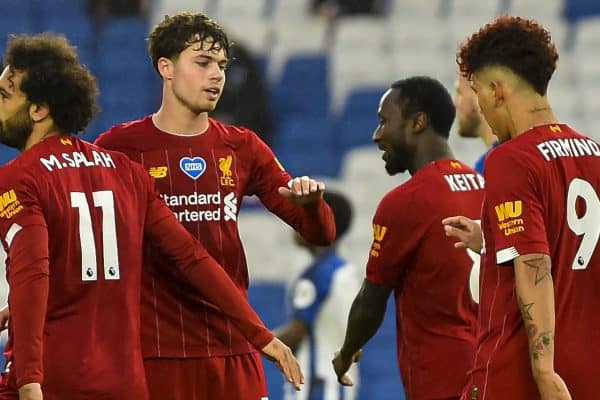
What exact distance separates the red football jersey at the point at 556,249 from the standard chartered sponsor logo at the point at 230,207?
3.97ft

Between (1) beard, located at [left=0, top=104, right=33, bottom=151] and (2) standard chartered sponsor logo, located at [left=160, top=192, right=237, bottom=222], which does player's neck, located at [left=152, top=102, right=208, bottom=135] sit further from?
(1) beard, located at [left=0, top=104, right=33, bottom=151]

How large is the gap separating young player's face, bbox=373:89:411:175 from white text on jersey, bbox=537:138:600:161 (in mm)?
1371

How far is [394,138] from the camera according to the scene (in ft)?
18.7

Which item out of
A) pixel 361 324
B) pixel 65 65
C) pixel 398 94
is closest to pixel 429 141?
pixel 398 94

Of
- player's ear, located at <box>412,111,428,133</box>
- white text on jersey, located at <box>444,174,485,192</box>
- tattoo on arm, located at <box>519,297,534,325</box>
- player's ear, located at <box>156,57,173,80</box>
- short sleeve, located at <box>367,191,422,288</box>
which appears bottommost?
tattoo on arm, located at <box>519,297,534,325</box>

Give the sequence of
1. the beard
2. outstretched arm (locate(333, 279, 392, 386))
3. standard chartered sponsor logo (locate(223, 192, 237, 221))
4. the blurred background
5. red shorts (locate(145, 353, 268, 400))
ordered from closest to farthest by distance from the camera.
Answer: the beard, red shorts (locate(145, 353, 268, 400)), standard chartered sponsor logo (locate(223, 192, 237, 221)), outstretched arm (locate(333, 279, 392, 386)), the blurred background

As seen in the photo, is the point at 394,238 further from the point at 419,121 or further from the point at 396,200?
the point at 419,121

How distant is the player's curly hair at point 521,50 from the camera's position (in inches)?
173

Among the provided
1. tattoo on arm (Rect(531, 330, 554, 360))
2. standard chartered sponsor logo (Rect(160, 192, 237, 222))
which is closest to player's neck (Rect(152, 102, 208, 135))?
standard chartered sponsor logo (Rect(160, 192, 237, 222))

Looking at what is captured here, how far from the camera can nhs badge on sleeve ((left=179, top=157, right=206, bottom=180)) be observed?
518 centimetres

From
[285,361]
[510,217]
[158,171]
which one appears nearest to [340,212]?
[158,171]

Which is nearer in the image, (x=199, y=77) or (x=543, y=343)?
(x=543, y=343)

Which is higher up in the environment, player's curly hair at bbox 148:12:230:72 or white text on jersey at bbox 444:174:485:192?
player's curly hair at bbox 148:12:230:72

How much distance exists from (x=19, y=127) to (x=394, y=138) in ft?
5.59
